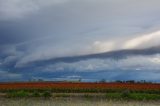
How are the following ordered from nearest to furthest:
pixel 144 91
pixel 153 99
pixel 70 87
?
pixel 153 99
pixel 144 91
pixel 70 87

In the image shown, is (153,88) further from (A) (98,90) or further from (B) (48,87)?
(B) (48,87)

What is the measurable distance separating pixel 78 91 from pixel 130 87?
6.04m

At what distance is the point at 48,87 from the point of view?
45469mm

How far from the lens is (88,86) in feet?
146

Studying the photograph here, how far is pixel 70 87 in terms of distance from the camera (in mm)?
44938

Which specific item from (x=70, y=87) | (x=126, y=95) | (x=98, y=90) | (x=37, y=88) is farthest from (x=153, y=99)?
(x=37, y=88)

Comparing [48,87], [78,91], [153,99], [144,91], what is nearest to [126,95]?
[153,99]

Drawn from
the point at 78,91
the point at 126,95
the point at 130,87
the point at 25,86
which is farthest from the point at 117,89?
the point at 25,86

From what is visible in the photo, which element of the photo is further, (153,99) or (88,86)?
(88,86)

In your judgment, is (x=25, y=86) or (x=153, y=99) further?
(x=25, y=86)

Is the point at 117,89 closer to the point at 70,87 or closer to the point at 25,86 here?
the point at 70,87

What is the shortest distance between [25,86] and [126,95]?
15.2 metres

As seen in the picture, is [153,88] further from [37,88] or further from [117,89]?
[37,88]

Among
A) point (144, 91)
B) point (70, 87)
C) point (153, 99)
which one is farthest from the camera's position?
point (70, 87)
